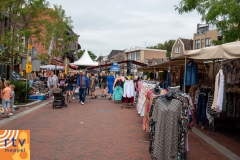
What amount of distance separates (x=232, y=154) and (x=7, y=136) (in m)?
5.12

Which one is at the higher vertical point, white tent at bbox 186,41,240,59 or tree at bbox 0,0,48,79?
tree at bbox 0,0,48,79

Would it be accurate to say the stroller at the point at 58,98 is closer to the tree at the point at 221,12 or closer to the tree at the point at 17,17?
the tree at the point at 17,17

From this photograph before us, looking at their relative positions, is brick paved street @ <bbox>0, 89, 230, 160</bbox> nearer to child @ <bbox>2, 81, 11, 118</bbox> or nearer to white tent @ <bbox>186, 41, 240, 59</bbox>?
child @ <bbox>2, 81, 11, 118</bbox>

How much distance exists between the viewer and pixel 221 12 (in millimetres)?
11641

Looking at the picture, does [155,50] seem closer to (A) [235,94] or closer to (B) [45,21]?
(B) [45,21]

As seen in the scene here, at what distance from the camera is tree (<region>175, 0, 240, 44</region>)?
36.9 feet

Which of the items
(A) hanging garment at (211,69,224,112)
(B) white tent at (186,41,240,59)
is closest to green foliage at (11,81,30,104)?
(B) white tent at (186,41,240,59)

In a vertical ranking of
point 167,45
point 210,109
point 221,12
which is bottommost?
point 210,109

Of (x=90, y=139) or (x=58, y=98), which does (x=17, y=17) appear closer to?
(x=58, y=98)

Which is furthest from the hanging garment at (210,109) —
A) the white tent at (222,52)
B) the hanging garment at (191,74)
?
the white tent at (222,52)

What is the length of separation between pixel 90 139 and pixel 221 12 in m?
7.55

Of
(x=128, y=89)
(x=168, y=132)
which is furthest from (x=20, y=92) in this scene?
(x=168, y=132)

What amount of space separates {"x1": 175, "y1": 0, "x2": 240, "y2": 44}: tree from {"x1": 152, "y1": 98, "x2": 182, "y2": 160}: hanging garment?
6956 mm

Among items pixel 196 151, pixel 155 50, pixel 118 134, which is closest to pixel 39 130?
pixel 118 134
